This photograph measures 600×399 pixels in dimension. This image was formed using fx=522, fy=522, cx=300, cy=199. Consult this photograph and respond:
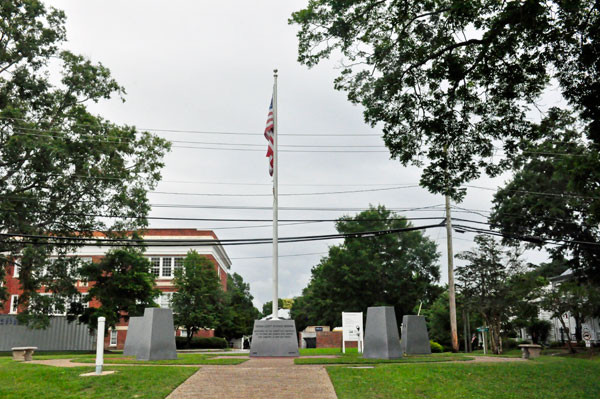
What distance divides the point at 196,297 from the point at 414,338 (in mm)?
25969

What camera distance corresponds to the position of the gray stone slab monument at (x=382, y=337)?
1855cm

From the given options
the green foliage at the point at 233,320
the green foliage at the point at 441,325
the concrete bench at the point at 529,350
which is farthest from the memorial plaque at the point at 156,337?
the green foliage at the point at 441,325

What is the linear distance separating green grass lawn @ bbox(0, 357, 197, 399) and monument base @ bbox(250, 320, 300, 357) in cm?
554

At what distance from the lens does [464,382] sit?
12.7 meters

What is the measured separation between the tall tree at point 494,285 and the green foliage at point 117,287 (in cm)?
2151

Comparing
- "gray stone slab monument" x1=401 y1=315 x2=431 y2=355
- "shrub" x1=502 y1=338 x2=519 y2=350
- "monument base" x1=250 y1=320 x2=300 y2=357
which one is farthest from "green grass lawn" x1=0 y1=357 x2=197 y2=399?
"shrub" x1=502 y1=338 x2=519 y2=350

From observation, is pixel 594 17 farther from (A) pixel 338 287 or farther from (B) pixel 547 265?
(A) pixel 338 287

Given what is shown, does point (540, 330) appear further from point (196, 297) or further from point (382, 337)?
point (382, 337)

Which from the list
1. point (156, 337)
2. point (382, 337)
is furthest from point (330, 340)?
point (156, 337)

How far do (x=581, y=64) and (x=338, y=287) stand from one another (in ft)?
137

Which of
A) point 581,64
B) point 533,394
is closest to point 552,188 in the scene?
point 581,64

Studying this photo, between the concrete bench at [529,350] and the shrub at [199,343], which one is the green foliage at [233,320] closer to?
the shrub at [199,343]

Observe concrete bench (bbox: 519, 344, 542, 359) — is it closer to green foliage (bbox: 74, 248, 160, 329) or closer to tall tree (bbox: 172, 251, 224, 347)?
green foliage (bbox: 74, 248, 160, 329)

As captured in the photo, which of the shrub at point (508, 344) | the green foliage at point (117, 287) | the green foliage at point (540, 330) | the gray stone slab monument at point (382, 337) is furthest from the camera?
the green foliage at point (540, 330)
